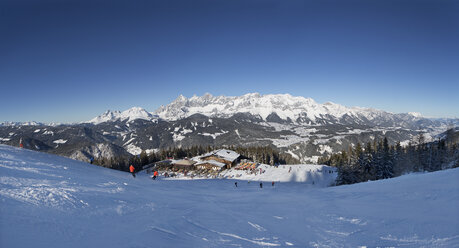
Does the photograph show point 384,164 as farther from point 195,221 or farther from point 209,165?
point 195,221

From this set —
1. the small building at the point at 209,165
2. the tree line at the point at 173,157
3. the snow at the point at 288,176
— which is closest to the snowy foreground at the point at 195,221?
the snow at the point at 288,176

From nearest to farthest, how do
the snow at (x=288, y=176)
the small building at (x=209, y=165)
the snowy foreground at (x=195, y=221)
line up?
the snowy foreground at (x=195, y=221) → the snow at (x=288, y=176) → the small building at (x=209, y=165)

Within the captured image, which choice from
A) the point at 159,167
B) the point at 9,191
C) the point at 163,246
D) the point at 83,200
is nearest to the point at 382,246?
the point at 163,246

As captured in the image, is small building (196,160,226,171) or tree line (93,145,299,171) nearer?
small building (196,160,226,171)

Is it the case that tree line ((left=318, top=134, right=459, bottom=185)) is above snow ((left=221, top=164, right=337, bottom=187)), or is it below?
above

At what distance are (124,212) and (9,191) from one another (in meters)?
4.30

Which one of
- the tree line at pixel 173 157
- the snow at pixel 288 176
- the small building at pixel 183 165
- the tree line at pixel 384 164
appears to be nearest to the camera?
the tree line at pixel 384 164

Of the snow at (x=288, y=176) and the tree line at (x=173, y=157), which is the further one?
the tree line at (x=173, y=157)

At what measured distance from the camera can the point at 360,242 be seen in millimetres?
6656

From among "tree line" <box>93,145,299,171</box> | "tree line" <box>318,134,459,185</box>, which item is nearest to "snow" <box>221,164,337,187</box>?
"tree line" <box>318,134,459,185</box>

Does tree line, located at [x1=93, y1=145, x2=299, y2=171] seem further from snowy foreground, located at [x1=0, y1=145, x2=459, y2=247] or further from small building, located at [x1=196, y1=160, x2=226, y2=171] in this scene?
snowy foreground, located at [x1=0, y1=145, x2=459, y2=247]

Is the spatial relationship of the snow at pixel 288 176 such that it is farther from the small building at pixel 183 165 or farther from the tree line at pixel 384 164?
the small building at pixel 183 165

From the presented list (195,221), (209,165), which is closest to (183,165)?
(209,165)

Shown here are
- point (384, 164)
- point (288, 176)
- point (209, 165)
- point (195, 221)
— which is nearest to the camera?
point (195, 221)
